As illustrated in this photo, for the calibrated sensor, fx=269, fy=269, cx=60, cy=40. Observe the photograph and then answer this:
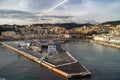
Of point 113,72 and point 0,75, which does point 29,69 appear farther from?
point 113,72

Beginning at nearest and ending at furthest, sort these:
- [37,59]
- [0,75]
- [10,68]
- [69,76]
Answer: [69,76]
[0,75]
[10,68]
[37,59]

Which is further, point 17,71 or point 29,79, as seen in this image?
point 17,71

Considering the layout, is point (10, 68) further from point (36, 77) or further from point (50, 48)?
point (50, 48)

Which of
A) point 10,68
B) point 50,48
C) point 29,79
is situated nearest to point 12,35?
point 50,48

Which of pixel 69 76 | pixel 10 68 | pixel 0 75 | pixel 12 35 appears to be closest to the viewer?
pixel 69 76


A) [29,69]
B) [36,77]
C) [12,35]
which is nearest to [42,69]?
[29,69]

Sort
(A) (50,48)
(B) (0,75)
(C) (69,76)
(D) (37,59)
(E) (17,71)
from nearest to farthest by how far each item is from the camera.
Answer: (C) (69,76), (B) (0,75), (E) (17,71), (D) (37,59), (A) (50,48)

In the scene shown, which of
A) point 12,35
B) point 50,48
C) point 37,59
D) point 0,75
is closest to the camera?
point 0,75

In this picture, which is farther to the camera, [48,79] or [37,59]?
[37,59]
